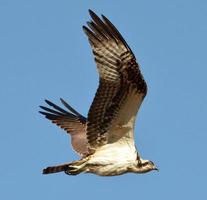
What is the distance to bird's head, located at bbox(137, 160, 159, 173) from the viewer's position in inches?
637

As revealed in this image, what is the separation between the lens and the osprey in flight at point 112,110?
49.8 feet

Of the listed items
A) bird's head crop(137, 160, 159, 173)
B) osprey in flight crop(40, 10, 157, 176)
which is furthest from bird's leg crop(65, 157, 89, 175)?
bird's head crop(137, 160, 159, 173)

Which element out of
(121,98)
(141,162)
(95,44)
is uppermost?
(95,44)

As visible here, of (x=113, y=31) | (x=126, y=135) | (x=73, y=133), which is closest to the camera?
(x=113, y=31)

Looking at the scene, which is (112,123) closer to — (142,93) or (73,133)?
(142,93)

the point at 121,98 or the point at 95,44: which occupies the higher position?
the point at 95,44

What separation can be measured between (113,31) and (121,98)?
1.18 meters

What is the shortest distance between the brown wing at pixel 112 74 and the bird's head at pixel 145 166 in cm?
97

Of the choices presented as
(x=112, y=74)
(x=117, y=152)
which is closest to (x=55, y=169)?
(x=117, y=152)

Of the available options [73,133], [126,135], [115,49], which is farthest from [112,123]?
[73,133]

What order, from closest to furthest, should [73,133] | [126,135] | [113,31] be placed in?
1. [113,31]
2. [126,135]
3. [73,133]

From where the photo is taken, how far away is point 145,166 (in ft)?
53.4

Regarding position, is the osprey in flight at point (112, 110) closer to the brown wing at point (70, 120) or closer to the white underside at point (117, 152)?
the white underside at point (117, 152)

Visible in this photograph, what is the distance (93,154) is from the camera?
53.7 feet
